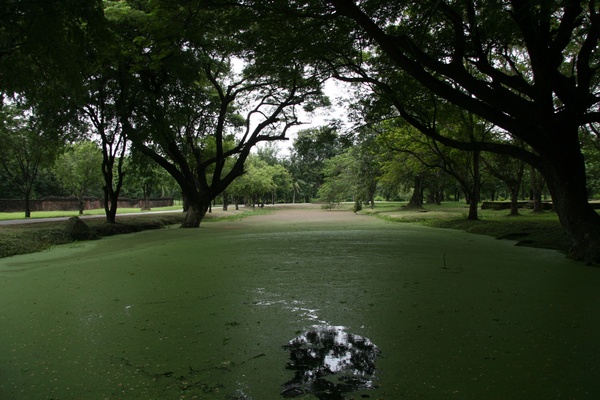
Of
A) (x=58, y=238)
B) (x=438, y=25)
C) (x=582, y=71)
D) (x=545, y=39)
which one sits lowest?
(x=58, y=238)

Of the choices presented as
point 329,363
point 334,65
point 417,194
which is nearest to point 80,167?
point 334,65

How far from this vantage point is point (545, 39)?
609 cm

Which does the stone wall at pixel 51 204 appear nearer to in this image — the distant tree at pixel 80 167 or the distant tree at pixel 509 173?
the distant tree at pixel 80 167

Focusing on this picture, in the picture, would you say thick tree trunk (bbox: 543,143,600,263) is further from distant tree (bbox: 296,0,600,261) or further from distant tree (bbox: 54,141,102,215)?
distant tree (bbox: 54,141,102,215)

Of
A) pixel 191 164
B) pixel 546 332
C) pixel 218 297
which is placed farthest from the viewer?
pixel 191 164

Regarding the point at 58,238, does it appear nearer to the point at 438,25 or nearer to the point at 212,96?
the point at 212,96

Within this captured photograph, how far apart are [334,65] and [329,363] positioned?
27.9 ft

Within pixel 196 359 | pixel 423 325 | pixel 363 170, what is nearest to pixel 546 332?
pixel 423 325

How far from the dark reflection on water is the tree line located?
2822mm

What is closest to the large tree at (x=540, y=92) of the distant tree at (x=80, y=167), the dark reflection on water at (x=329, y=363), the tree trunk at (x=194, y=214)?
the dark reflection on water at (x=329, y=363)

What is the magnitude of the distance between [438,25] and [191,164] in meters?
15.1

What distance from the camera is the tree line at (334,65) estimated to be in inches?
134

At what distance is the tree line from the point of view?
134 inches

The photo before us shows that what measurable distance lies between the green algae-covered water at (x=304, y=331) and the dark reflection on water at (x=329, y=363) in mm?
11
